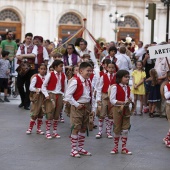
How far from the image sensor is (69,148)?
30.6ft

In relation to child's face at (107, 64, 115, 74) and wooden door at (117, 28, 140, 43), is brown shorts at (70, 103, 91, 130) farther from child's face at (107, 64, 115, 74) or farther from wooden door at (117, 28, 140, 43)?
wooden door at (117, 28, 140, 43)

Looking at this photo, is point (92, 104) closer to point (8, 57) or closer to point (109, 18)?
point (8, 57)

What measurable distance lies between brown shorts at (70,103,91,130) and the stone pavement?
513mm

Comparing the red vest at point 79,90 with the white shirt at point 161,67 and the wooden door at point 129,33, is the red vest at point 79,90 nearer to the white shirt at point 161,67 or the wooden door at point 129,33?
the white shirt at point 161,67

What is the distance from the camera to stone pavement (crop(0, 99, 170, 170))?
7992mm

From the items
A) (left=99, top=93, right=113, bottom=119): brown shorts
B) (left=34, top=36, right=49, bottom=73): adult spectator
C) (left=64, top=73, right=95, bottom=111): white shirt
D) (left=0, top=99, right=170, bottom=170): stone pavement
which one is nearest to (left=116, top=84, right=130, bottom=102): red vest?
(left=64, top=73, right=95, bottom=111): white shirt

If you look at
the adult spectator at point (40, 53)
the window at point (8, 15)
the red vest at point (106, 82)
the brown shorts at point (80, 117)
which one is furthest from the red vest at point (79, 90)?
the window at point (8, 15)

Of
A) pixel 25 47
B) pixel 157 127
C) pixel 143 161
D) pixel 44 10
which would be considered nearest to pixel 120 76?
pixel 143 161

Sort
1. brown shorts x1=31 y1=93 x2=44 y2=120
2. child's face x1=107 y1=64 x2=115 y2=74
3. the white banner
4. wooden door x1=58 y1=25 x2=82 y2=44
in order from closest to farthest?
1. the white banner
2. child's face x1=107 y1=64 x2=115 y2=74
3. brown shorts x1=31 y1=93 x2=44 y2=120
4. wooden door x1=58 y1=25 x2=82 y2=44

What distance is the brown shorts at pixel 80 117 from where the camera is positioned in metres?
8.66

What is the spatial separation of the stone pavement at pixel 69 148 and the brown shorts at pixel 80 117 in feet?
1.68

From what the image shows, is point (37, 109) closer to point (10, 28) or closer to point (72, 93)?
point (72, 93)

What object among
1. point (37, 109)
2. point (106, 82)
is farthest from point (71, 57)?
point (37, 109)

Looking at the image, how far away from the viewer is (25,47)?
1384 centimetres
